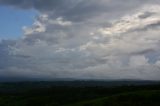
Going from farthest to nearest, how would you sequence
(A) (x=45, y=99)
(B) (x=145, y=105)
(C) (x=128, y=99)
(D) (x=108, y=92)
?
(D) (x=108, y=92), (A) (x=45, y=99), (C) (x=128, y=99), (B) (x=145, y=105)

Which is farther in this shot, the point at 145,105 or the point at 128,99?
the point at 128,99

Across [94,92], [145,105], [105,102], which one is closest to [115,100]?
[105,102]

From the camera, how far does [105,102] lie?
119m

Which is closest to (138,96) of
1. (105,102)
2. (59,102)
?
(105,102)

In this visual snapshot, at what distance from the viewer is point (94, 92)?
587 feet

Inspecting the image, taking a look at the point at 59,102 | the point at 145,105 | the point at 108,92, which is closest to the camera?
the point at 145,105

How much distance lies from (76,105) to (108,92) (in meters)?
58.0

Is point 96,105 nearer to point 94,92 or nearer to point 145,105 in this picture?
point 145,105

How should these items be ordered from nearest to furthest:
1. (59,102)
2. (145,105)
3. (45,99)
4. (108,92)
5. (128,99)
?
1. (145,105)
2. (128,99)
3. (59,102)
4. (45,99)
5. (108,92)

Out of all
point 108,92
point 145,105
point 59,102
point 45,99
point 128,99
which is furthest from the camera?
point 108,92

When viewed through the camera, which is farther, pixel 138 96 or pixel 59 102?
pixel 59 102

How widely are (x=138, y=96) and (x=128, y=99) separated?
4803 millimetres

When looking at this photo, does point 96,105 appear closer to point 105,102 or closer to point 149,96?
point 105,102

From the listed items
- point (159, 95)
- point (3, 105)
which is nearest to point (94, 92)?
point (3, 105)
